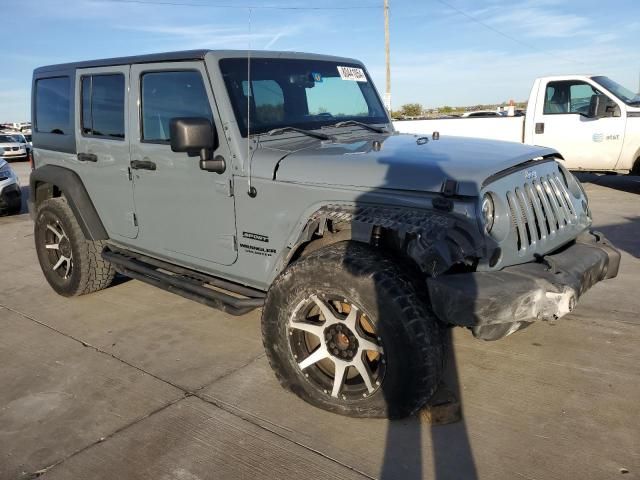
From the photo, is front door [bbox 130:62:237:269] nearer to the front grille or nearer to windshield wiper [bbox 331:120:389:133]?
windshield wiper [bbox 331:120:389:133]

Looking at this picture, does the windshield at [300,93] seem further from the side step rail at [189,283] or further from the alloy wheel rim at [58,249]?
the alloy wheel rim at [58,249]

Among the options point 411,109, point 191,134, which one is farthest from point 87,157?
point 411,109

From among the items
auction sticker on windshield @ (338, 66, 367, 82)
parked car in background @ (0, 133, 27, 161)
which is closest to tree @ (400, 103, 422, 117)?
parked car in background @ (0, 133, 27, 161)

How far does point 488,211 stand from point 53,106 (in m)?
4.19

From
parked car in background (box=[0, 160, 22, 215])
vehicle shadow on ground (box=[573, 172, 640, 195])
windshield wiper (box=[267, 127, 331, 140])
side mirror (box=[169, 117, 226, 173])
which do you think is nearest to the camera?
side mirror (box=[169, 117, 226, 173])

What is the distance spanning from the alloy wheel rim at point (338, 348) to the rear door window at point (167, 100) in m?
1.43

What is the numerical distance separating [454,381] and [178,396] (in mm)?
1683

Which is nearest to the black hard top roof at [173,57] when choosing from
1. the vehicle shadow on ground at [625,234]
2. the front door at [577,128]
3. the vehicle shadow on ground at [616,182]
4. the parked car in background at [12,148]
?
the vehicle shadow on ground at [625,234]

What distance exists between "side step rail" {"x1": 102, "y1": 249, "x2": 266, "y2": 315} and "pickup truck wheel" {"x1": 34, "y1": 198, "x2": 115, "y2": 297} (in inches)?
9.1

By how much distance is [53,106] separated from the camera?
5113 mm

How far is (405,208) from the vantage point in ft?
9.06

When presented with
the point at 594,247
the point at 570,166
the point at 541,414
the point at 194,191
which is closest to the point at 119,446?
the point at 194,191

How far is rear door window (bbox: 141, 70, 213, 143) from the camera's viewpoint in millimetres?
3629

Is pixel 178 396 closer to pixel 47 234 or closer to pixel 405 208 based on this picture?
pixel 405 208
